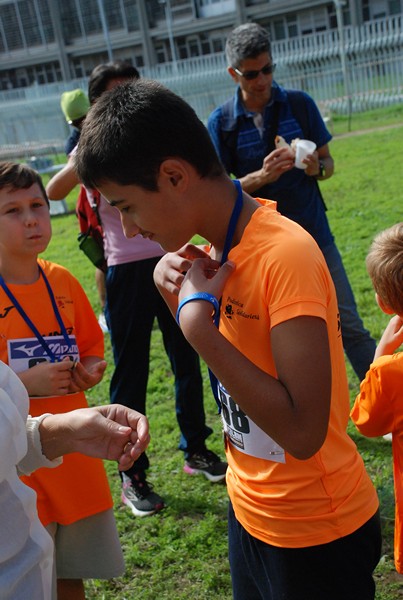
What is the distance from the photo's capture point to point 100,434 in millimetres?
1837

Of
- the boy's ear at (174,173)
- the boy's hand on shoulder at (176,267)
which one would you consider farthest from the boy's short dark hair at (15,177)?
the boy's ear at (174,173)

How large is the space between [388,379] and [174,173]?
39.3 inches

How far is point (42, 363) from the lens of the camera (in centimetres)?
251

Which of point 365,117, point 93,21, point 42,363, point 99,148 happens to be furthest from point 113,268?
point 93,21

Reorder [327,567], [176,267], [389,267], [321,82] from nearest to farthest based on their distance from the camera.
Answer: [327,567]
[176,267]
[389,267]
[321,82]

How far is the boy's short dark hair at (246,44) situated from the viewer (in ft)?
12.2

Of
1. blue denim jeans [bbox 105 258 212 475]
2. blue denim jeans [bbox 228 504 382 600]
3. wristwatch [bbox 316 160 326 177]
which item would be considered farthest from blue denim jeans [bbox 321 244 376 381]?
blue denim jeans [bbox 228 504 382 600]

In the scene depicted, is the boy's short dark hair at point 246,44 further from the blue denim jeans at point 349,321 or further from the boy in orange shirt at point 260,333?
the boy in orange shirt at point 260,333

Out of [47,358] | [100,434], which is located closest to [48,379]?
[47,358]

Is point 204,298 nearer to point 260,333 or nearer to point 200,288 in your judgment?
point 200,288

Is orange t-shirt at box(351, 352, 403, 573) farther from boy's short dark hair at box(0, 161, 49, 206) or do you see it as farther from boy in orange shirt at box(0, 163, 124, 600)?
boy's short dark hair at box(0, 161, 49, 206)

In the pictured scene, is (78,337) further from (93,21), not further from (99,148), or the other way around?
(93,21)

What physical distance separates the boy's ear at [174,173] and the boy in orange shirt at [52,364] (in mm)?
1013

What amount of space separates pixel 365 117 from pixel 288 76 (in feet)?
11.4
